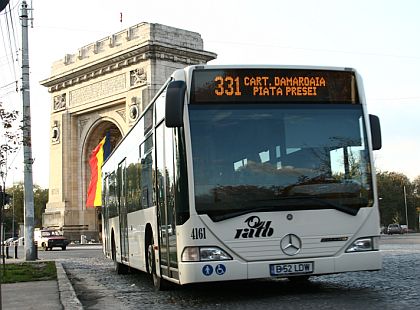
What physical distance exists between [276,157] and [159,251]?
254cm

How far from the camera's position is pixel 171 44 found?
49031 millimetres

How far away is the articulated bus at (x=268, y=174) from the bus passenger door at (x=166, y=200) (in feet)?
0.09

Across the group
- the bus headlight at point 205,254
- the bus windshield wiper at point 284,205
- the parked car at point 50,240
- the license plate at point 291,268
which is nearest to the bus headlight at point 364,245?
the bus windshield wiper at point 284,205

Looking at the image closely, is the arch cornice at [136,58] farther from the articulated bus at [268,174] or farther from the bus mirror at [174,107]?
the bus mirror at [174,107]

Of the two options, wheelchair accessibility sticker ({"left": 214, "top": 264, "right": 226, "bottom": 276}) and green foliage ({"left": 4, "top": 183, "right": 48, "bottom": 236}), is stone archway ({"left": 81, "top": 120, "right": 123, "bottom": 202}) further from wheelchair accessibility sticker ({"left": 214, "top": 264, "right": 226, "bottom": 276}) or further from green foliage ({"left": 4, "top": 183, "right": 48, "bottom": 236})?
green foliage ({"left": 4, "top": 183, "right": 48, "bottom": 236})

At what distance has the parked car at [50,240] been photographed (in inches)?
1779

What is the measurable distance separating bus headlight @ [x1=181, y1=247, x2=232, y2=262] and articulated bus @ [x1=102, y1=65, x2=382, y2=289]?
0.01m

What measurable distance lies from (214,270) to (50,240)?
3907 centimetres

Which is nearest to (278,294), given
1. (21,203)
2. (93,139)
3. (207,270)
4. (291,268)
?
(291,268)

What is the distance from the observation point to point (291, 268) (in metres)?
8.59

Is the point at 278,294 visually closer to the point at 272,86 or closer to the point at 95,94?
the point at 272,86

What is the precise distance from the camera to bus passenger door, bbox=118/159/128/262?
45.9 feet

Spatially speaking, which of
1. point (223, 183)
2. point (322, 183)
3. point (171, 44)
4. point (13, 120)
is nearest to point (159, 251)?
point (223, 183)

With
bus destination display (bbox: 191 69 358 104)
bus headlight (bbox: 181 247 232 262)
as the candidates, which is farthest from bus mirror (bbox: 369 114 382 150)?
bus headlight (bbox: 181 247 232 262)
